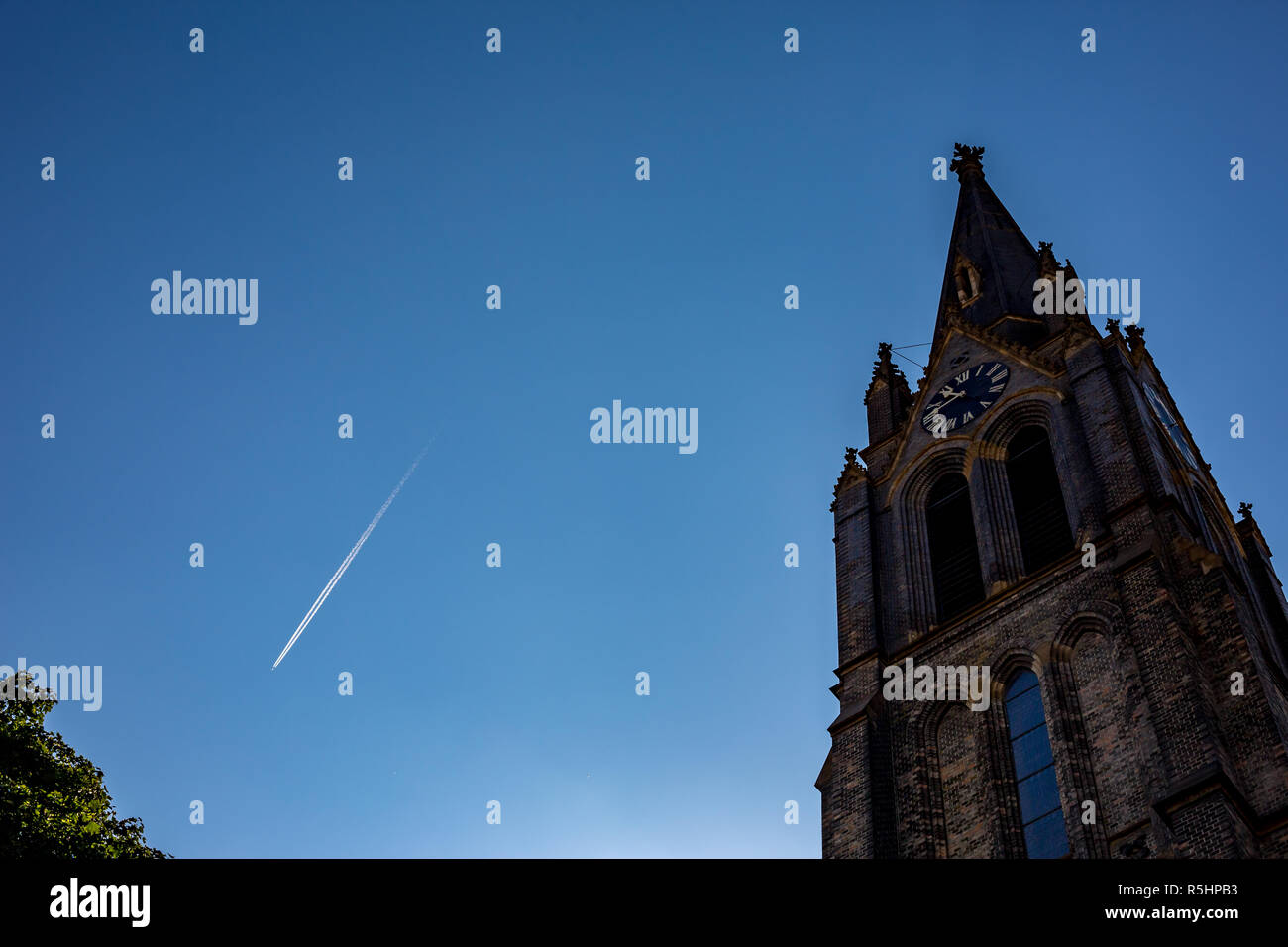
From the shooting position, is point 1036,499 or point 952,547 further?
point 952,547

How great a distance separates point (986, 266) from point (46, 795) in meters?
34.9

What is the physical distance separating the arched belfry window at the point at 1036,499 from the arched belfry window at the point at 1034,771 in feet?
12.0

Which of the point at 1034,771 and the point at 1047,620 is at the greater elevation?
the point at 1047,620

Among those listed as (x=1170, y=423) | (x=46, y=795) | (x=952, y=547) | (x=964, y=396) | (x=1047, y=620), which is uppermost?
(x=964, y=396)

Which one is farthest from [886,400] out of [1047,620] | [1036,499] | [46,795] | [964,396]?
[46,795]

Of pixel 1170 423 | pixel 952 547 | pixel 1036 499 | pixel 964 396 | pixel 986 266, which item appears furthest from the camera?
pixel 986 266

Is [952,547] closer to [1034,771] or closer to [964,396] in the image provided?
[964,396]

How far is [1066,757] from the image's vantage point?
28.9 metres

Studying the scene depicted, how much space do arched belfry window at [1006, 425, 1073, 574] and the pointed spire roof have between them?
18.3ft

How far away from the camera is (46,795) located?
24.4m

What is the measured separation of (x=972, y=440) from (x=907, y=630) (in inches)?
271
